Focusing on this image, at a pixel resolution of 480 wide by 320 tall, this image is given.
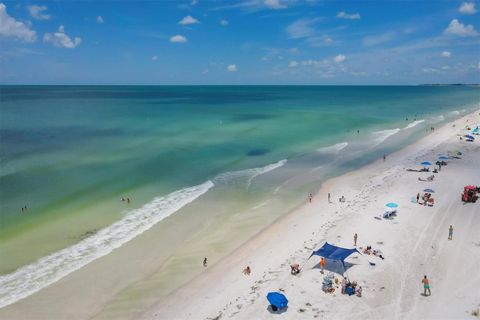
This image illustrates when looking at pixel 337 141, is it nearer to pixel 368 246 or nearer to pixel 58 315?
pixel 368 246

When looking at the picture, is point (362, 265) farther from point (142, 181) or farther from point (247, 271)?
point (142, 181)

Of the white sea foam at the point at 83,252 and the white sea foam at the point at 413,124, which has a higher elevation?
the white sea foam at the point at 413,124

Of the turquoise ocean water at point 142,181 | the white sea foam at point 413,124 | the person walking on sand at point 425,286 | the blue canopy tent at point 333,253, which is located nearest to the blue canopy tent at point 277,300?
the blue canopy tent at point 333,253

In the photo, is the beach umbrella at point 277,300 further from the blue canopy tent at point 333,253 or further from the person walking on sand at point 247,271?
the blue canopy tent at point 333,253

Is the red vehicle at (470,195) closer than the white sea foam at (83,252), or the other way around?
the white sea foam at (83,252)

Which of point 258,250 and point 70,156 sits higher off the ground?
point 70,156

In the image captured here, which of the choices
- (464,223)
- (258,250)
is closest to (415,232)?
(464,223)

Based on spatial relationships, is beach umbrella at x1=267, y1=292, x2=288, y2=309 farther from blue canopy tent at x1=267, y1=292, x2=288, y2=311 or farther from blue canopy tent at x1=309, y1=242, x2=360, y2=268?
blue canopy tent at x1=309, y1=242, x2=360, y2=268
